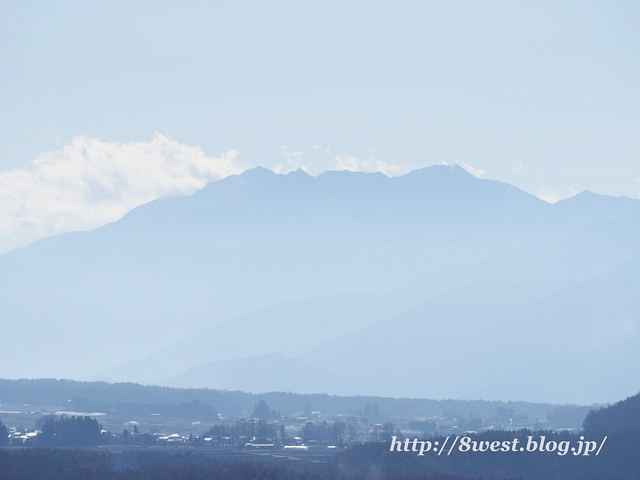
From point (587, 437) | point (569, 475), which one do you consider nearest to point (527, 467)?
point (569, 475)

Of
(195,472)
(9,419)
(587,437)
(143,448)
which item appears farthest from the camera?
(9,419)

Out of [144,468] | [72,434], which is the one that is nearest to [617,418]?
[144,468]

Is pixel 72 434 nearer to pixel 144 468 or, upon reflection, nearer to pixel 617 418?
pixel 144 468

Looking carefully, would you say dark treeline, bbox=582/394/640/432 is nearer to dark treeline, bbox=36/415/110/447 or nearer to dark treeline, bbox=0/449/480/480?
dark treeline, bbox=0/449/480/480

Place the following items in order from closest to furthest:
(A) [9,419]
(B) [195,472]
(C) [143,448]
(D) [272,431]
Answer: (B) [195,472] < (C) [143,448] < (D) [272,431] < (A) [9,419]

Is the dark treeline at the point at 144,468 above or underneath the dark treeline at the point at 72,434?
underneath

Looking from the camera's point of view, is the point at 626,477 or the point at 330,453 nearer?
the point at 626,477

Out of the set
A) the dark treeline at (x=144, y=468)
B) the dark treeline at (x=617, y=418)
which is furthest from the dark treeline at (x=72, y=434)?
the dark treeline at (x=617, y=418)

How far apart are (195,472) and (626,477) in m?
36.2

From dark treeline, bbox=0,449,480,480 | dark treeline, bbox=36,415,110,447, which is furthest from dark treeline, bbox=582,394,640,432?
dark treeline, bbox=36,415,110,447

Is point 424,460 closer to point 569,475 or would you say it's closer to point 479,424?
point 569,475

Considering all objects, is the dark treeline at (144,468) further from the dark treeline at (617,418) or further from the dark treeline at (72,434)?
the dark treeline at (617,418)

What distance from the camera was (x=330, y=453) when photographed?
13000 cm

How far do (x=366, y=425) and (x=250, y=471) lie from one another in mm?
Result: 93784
